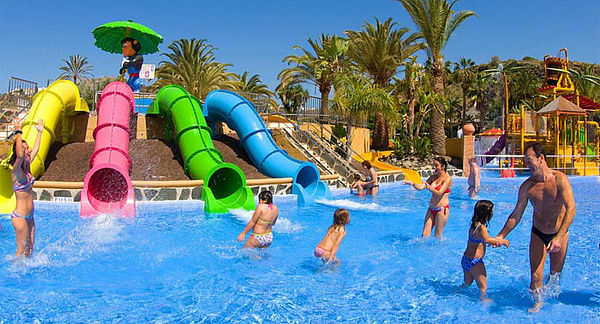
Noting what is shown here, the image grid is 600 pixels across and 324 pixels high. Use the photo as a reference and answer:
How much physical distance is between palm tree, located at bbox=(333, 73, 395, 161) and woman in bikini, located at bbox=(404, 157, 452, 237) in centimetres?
1227

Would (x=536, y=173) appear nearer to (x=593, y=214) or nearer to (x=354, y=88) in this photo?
(x=593, y=214)

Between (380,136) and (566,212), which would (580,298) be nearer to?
(566,212)

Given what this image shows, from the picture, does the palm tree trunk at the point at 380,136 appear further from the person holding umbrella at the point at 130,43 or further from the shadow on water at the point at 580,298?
the shadow on water at the point at 580,298

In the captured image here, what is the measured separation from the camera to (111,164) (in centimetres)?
1005

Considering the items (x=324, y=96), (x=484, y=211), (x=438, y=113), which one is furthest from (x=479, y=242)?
(x=324, y=96)

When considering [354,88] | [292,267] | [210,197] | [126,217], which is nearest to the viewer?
[292,267]

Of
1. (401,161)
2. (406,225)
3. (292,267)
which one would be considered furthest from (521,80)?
(292,267)

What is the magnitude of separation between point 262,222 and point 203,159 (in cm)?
618

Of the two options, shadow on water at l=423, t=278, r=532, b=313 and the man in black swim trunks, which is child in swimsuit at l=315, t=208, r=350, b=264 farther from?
the man in black swim trunks

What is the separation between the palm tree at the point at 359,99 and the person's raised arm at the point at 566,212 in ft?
50.5

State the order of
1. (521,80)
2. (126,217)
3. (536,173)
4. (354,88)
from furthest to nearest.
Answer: (521,80) < (354,88) < (126,217) < (536,173)

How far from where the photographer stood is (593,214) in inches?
412

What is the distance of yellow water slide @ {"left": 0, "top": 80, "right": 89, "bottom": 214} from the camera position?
9633 mm

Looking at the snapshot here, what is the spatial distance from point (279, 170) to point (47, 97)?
690cm
